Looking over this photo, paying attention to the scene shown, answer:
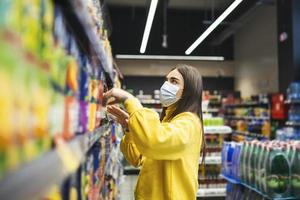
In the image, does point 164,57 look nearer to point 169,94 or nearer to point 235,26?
point 235,26

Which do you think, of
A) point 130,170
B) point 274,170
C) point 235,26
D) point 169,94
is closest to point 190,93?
point 169,94

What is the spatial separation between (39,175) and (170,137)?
0.97m

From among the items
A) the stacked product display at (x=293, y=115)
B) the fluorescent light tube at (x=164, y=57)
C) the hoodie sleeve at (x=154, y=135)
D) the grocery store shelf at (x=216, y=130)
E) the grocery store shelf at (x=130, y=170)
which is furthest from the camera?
the fluorescent light tube at (x=164, y=57)

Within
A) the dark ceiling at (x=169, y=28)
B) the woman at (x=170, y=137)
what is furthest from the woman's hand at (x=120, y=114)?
the dark ceiling at (x=169, y=28)

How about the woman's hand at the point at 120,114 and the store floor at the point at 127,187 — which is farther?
the store floor at the point at 127,187

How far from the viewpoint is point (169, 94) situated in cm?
188

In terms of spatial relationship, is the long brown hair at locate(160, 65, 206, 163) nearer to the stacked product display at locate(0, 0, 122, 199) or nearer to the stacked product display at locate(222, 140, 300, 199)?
the stacked product display at locate(0, 0, 122, 199)

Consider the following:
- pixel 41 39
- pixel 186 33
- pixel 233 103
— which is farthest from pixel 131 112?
pixel 186 33

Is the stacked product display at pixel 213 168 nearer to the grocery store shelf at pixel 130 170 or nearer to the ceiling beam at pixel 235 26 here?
the grocery store shelf at pixel 130 170

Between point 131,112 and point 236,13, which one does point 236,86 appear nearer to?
point 236,13

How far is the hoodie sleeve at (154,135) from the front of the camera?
145 centimetres

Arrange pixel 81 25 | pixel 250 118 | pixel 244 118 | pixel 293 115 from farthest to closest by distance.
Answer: pixel 244 118 → pixel 250 118 → pixel 293 115 → pixel 81 25

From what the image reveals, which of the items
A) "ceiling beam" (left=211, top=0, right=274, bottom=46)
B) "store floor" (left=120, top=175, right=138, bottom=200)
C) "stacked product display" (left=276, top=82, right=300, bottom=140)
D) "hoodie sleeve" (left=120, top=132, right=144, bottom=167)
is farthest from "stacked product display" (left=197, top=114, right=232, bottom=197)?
"ceiling beam" (left=211, top=0, right=274, bottom=46)

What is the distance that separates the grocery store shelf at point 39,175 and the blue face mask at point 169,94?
1.11 meters
